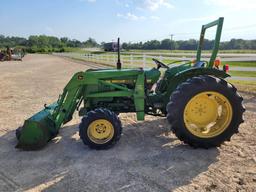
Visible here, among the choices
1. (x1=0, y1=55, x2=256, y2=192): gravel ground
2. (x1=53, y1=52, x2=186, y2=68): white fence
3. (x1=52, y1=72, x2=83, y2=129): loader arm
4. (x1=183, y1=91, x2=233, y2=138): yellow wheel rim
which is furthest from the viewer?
(x1=53, y1=52, x2=186, y2=68): white fence

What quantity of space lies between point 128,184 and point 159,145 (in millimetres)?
1359

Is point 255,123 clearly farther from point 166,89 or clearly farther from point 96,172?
point 96,172

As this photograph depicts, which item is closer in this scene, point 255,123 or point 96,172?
point 96,172

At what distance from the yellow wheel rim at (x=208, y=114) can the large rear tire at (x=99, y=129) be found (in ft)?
3.37

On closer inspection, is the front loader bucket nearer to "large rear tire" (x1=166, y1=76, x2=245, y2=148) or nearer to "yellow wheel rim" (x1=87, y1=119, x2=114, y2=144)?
"yellow wheel rim" (x1=87, y1=119, x2=114, y2=144)

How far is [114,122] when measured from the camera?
14.5 feet

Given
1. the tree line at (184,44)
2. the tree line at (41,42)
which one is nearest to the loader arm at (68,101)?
the tree line at (184,44)

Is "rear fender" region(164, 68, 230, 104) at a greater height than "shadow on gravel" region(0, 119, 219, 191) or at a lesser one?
greater

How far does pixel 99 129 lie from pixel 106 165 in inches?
26.4

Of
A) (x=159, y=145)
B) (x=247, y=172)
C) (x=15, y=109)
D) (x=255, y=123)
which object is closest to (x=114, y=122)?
(x=159, y=145)

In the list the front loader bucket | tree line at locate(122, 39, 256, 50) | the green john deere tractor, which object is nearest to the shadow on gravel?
the front loader bucket

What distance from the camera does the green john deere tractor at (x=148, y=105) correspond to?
4.26m

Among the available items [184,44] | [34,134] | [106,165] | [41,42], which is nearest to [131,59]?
[34,134]

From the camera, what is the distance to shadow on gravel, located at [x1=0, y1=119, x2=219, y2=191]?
3.41 metres
